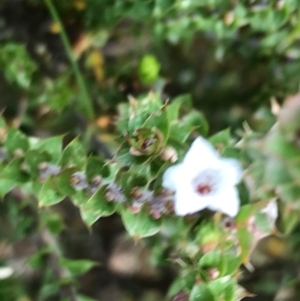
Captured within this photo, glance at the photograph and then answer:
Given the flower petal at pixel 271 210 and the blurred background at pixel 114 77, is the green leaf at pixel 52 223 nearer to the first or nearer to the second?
the blurred background at pixel 114 77

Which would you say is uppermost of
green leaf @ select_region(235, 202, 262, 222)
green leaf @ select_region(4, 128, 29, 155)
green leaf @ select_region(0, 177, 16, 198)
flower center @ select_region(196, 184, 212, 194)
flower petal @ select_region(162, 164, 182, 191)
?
Answer: green leaf @ select_region(4, 128, 29, 155)

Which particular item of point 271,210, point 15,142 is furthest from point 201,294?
point 15,142

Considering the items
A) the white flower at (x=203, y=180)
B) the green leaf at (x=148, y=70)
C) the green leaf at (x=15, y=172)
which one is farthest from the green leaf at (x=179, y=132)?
the green leaf at (x=148, y=70)

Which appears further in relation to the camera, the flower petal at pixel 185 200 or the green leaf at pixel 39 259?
the green leaf at pixel 39 259

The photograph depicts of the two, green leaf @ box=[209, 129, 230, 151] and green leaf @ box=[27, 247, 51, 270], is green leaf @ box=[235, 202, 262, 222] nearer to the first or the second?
green leaf @ box=[209, 129, 230, 151]

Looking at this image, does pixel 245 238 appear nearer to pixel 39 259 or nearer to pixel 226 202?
pixel 226 202

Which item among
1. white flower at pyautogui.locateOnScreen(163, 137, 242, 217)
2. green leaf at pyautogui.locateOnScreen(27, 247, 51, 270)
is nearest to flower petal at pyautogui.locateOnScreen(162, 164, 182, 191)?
white flower at pyautogui.locateOnScreen(163, 137, 242, 217)
